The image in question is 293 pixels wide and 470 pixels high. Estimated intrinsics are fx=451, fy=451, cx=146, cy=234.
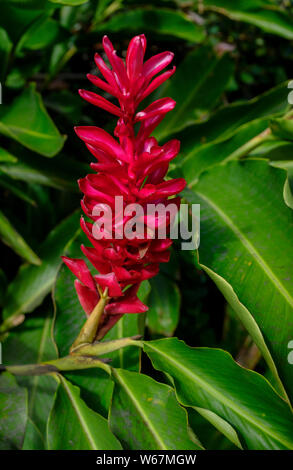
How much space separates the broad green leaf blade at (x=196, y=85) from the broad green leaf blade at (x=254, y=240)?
464 millimetres

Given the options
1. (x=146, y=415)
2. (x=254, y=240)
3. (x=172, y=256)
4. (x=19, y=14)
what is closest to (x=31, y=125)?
(x=19, y=14)

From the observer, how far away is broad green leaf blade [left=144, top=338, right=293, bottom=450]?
2.30 ft

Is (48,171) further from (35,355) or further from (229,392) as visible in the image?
(229,392)

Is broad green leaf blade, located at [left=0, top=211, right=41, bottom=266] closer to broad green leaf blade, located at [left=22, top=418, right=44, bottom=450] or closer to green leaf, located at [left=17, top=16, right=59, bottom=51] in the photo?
broad green leaf blade, located at [left=22, top=418, right=44, bottom=450]

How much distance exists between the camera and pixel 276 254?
79 centimetres

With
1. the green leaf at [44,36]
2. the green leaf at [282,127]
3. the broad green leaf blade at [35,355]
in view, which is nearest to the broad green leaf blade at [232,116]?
the green leaf at [282,127]

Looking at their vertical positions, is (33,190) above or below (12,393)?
above

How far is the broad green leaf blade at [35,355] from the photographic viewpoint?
41.3 inches

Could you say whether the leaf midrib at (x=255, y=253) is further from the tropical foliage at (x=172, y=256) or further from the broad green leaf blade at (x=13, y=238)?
the broad green leaf blade at (x=13, y=238)

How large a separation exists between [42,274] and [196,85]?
75 cm

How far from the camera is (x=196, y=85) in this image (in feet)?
4.59

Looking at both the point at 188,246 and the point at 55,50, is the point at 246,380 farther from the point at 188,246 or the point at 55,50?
the point at 55,50

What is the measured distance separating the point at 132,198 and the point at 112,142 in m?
0.08

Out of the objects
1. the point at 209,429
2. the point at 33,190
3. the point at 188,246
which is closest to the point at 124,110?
the point at 188,246
